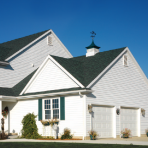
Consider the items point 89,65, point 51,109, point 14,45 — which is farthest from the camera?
point 14,45

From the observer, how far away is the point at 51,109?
18.5 metres

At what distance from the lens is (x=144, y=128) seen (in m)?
21.3

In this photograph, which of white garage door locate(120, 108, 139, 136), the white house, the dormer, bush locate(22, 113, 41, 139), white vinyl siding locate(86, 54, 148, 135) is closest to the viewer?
the white house


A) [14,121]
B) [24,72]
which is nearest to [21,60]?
[24,72]

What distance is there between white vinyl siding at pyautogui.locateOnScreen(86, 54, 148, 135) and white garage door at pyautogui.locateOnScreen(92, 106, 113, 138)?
1.56ft

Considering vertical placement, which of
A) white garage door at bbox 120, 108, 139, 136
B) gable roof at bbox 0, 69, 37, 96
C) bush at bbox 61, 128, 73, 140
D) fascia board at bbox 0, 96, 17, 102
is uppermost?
gable roof at bbox 0, 69, 37, 96

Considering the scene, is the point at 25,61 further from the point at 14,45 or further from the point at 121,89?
the point at 121,89

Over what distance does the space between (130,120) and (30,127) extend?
756 cm

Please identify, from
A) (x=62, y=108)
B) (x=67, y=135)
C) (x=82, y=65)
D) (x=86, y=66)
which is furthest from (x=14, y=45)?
(x=67, y=135)

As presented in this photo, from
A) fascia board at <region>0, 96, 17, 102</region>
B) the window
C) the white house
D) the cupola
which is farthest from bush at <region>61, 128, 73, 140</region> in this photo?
the cupola

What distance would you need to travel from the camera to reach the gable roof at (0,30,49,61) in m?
24.0

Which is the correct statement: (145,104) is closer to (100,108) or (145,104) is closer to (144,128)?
(144,128)

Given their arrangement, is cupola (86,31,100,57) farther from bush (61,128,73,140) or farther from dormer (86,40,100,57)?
bush (61,128,73,140)

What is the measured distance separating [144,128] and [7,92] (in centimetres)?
1139
